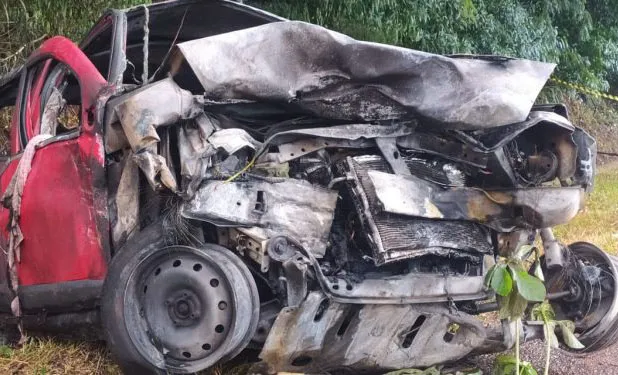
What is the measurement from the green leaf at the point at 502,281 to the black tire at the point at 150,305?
3.18 ft

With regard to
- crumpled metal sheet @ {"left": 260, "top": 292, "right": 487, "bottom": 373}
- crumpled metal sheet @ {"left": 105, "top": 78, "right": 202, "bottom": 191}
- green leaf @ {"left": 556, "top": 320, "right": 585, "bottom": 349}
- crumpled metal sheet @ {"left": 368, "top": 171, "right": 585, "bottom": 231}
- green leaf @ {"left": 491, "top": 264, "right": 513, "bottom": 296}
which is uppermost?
crumpled metal sheet @ {"left": 105, "top": 78, "right": 202, "bottom": 191}

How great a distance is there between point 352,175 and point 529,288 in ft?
2.79

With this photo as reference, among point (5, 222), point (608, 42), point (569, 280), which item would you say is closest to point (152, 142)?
point (5, 222)

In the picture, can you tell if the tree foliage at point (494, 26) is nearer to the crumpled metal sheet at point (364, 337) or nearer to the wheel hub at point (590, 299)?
the wheel hub at point (590, 299)

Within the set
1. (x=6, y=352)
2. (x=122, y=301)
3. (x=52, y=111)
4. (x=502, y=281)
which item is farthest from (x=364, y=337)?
(x=52, y=111)

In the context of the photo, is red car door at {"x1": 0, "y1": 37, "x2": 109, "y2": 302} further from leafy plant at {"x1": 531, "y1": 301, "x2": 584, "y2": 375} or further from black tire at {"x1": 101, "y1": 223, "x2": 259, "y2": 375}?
leafy plant at {"x1": 531, "y1": 301, "x2": 584, "y2": 375}

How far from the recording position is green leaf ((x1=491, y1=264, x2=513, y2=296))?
2.80 m

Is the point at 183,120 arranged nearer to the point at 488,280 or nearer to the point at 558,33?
the point at 488,280

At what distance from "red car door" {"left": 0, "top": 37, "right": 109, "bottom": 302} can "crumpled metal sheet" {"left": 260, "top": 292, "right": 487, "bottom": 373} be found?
901 millimetres

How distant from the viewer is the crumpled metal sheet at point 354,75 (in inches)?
113

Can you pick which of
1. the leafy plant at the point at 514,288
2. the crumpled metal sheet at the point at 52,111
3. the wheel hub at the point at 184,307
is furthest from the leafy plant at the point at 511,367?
the crumpled metal sheet at the point at 52,111

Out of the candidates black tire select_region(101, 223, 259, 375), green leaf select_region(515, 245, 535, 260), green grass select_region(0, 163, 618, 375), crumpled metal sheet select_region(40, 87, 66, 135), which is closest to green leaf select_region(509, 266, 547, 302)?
green leaf select_region(515, 245, 535, 260)

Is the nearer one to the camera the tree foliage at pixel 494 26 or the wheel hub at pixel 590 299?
the wheel hub at pixel 590 299

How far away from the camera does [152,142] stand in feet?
9.05
